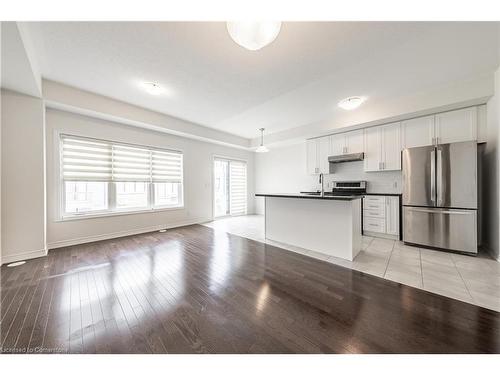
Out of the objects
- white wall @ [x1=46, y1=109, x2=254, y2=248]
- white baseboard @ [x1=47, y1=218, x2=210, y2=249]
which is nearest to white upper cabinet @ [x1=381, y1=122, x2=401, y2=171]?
white wall @ [x1=46, y1=109, x2=254, y2=248]

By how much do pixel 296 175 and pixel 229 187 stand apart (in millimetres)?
2534

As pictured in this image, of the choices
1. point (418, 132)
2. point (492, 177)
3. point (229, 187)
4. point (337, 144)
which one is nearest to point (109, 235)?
point (229, 187)

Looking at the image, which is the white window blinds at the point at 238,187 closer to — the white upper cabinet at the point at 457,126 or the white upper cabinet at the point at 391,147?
the white upper cabinet at the point at 391,147

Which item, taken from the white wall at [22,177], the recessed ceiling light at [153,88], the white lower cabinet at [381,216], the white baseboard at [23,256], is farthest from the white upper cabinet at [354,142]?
the white baseboard at [23,256]

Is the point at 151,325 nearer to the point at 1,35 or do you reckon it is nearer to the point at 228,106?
the point at 1,35

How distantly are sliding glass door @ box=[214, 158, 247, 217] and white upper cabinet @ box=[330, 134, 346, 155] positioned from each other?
3454 mm

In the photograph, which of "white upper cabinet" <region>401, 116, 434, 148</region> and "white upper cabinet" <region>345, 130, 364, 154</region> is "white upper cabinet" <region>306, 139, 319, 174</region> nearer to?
"white upper cabinet" <region>345, 130, 364, 154</region>

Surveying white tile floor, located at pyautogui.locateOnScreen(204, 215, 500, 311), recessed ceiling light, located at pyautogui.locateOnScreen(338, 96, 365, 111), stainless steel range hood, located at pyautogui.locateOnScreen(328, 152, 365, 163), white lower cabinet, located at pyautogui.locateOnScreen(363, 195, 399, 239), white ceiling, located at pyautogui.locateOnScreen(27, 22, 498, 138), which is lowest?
white tile floor, located at pyautogui.locateOnScreen(204, 215, 500, 311)

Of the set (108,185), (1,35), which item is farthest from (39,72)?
(108,185)

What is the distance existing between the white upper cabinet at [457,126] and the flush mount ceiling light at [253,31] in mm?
3858

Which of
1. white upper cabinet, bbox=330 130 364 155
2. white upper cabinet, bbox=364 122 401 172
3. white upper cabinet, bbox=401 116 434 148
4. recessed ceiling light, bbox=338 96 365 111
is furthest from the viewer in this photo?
white upper cabinet, bbox=330 130 364 155

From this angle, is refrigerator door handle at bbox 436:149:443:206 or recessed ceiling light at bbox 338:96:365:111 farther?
recessed ceiling light at bbox 338:96:365:111

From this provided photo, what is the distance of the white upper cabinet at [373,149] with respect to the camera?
13.5 ft

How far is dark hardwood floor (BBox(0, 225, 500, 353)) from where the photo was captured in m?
1.25
